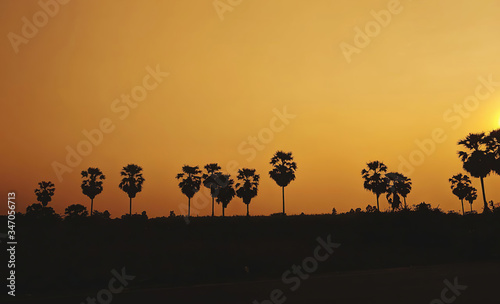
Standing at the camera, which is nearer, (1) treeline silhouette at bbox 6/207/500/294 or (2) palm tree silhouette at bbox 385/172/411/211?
(1) treeline silhouette at bbox 6/207/500/294

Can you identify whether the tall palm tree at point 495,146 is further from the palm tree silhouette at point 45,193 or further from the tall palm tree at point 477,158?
the palm tree silhouette at point 45,193

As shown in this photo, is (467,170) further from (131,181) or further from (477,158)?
(131,181)

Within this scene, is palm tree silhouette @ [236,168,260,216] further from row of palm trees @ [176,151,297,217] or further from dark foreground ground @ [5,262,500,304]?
dark foreground ground @ [5,262,500,304]

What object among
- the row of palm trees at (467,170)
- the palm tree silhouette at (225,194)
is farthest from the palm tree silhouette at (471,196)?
the palm tree silhouette at (225,194)

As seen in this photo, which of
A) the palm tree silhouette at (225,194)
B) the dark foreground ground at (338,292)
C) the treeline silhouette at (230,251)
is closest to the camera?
the dark foreground ground at (338,292)

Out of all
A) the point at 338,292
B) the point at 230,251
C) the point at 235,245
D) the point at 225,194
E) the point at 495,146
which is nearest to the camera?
the point at 338,292

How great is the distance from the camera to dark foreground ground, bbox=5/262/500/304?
13.0 m

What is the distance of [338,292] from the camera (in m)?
14.2

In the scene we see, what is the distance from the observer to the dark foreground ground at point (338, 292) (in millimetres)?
13008

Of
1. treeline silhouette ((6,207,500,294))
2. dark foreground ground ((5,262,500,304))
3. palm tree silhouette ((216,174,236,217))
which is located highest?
palm tree silhouette ((216,174,236,217))

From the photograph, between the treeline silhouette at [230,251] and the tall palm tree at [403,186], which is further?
the tall palm tree at [403,186]

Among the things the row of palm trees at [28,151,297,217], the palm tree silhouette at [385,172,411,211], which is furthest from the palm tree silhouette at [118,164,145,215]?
the palm tree silhouette at [385,172,411,211]

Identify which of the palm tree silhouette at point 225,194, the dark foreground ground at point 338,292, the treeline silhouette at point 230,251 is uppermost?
the palm tree silhouette at point 225,194

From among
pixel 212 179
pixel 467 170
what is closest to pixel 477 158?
pixel 467 170
